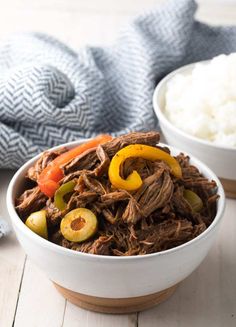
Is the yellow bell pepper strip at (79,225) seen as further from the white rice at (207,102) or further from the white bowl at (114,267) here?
the white rice at (207,102)

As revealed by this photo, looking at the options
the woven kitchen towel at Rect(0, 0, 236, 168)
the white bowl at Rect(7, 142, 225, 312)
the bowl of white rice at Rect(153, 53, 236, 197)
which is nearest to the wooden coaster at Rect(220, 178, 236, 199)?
the bowl of white rice at Rect(153, 53, 236, 197)

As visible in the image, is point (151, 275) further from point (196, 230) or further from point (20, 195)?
point (20, 195)

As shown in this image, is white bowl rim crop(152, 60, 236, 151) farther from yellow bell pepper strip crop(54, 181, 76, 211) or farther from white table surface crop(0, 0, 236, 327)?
yellow bell pepper strip crop(54, 181, 76, 211)

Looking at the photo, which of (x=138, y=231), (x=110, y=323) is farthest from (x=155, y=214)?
(x=110, y=323)

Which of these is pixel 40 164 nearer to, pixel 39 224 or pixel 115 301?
pixel 39 224

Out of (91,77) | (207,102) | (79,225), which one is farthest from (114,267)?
(91,77)

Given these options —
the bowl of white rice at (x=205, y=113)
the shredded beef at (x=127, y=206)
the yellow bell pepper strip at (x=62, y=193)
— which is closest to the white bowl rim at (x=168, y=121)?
the bowl of white rice at (x=205, y=113)
